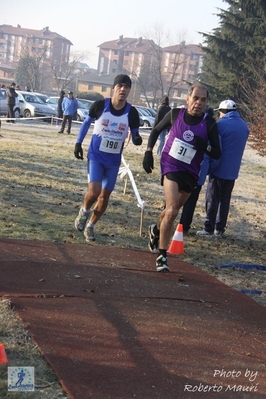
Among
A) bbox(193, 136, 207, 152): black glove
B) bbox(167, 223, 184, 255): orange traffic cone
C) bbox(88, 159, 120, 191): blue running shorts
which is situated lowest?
bbox(167, 223, 184, 255): orange traffic cone

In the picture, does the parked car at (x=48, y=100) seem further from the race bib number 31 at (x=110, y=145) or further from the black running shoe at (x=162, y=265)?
the black running shoe at (x=162, y=265)

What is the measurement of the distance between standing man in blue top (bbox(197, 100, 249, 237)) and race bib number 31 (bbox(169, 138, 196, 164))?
96.2 inches

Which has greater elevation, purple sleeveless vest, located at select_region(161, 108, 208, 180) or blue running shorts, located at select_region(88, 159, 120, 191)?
purple sleeveless vest, located at select_region(161, 108, 208, 180)

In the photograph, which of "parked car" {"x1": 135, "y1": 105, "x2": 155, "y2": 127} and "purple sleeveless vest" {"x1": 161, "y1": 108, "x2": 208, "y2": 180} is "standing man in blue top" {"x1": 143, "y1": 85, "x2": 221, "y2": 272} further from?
"parked car" {"x1": 135, "y1": 105, "x2": 155, "y2": 127}

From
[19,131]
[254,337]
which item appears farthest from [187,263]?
[19,131]

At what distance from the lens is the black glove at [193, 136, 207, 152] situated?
7828 mm

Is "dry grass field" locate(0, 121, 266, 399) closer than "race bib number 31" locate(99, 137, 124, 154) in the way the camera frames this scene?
Yes

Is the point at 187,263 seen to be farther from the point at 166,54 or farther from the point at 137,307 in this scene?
the point at 166,54

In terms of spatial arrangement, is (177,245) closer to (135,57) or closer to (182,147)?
(182,147)

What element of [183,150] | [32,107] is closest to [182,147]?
[183,150]

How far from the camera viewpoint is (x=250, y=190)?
17.6m

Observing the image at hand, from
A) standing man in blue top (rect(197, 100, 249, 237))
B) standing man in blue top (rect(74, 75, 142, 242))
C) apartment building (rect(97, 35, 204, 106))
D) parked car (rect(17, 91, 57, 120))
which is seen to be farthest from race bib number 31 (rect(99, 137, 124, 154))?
apartment building (rect(97, 35, 204, 106))

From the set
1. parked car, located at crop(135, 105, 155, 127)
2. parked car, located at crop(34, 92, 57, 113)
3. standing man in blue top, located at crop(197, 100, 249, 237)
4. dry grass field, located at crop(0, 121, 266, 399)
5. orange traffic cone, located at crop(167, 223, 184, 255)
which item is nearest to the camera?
dry grass field, located at crop(0, 121, 266, 399)

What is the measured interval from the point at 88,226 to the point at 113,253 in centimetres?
85
